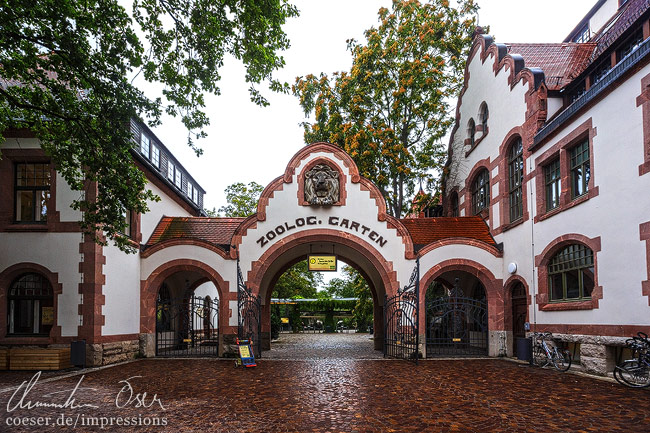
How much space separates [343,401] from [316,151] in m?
10.8

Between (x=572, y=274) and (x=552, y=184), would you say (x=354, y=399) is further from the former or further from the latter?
(x=552, y=184)

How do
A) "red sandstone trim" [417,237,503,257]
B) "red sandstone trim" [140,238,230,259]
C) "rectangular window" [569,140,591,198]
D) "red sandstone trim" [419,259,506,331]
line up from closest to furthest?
"rectangular window" [569,140,591,198]
"red sandstone trim" [419,259,506,331]
"red sandstone trim" [417,237,503,257]
"red sandstone trim" [140,238,230,259]

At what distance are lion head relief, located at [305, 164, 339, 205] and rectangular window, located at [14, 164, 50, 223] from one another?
8.09 m

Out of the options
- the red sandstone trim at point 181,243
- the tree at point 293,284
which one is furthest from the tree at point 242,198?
the red sandstone trim at point 181,243

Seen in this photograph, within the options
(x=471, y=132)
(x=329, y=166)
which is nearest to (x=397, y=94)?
(x=471, y=132)

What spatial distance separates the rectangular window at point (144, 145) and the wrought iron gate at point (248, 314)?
6.68m

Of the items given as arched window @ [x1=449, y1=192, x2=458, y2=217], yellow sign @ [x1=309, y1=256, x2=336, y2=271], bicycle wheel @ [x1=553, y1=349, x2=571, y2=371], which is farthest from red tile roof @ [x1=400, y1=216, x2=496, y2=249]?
bicycle wheel @ [x1=553, y1=349, x2=571, y2=371]

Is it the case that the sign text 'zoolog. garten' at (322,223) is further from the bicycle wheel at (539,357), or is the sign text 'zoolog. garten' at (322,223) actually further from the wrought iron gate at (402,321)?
A: the bicycle wheel at (539,357)

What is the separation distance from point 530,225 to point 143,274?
1275 cm

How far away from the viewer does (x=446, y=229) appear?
19891mm

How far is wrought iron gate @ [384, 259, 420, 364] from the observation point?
56.6 feet

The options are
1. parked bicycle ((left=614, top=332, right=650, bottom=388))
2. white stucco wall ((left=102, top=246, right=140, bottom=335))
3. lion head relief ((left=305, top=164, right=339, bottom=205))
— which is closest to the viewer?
parked bicycle ((left=614, top=332, right=650, bottom=388))

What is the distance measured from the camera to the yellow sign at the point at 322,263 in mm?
20844

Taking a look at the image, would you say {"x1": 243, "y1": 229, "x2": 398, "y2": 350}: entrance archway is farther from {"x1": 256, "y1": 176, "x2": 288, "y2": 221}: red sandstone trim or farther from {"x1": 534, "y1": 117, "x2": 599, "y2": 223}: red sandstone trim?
{"x1": 534, "y1": 117, "x2": 599, "y2": 223}: red sandstone trim
